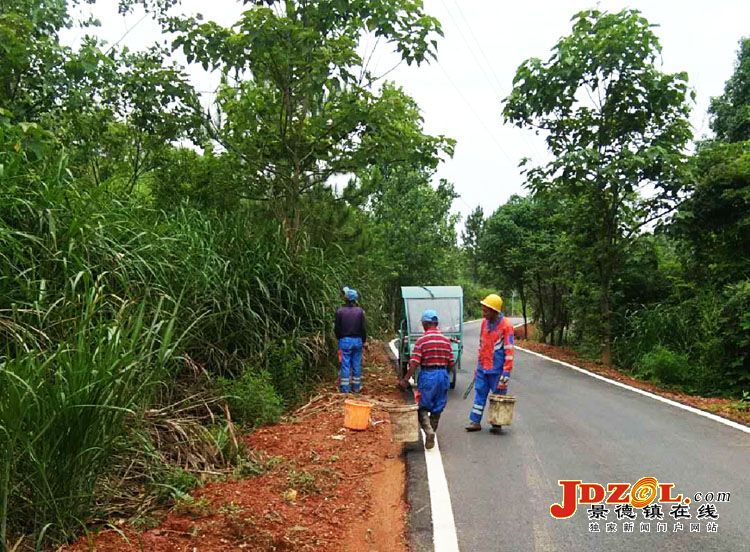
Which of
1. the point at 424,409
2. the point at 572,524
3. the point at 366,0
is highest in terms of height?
the point at 366,0

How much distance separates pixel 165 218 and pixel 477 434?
5053 millimetres

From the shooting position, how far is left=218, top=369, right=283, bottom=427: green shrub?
740 centimetres

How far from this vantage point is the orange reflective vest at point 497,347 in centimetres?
766

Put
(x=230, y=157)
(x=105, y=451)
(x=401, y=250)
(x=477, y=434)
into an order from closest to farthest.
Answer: (x=105, y=451) → (x=477, y=434) → (x=230, y=157) → (x=401, y=250)

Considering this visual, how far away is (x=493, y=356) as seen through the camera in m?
7.79

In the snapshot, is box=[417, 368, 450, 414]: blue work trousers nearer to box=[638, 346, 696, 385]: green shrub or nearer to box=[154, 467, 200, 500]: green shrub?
box=[154, 467, 200, 500]: green shrub

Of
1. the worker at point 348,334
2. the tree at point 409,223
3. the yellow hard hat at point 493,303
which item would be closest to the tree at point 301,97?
Result: the worker at point 348,334

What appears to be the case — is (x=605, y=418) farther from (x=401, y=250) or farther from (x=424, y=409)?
(x=401, y=250)

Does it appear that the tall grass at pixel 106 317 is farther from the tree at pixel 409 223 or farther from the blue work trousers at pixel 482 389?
the tree at pixel 409 223

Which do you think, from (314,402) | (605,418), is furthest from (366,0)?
(605,418)

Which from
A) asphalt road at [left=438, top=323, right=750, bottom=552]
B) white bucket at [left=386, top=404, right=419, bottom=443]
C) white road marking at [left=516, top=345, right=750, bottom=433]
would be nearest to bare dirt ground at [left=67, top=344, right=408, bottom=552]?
white bucket at [left=386, top=404, right=419, bottom=443]

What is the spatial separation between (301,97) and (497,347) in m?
5.81

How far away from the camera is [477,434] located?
756 centimetres

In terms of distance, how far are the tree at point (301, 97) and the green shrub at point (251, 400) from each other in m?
3.86
